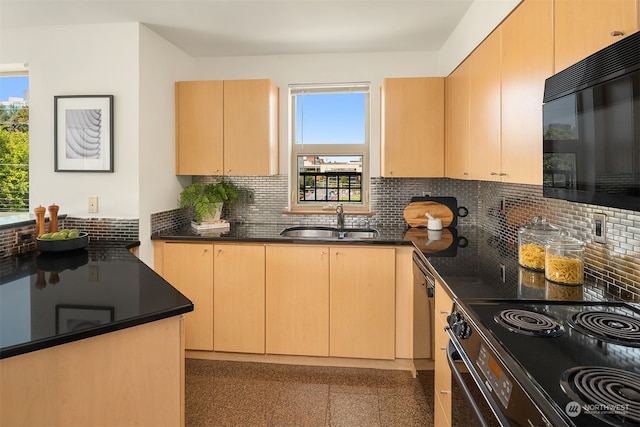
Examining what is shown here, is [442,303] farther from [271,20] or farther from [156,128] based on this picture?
[156,128]

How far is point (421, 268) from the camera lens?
229 cm

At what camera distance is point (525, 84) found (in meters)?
1.63

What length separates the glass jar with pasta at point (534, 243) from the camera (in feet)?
5.83

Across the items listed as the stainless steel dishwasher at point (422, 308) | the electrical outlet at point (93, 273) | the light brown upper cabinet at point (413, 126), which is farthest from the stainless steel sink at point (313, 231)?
the electrical outlet at point (93, 273)

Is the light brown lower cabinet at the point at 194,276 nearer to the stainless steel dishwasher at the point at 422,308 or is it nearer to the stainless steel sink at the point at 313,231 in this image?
the stainless steel sink at the point at 313,231

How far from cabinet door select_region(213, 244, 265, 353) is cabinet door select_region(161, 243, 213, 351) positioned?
46 mm

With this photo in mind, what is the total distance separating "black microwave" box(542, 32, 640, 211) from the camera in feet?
3.01

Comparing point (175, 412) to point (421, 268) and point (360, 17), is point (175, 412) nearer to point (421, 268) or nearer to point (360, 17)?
point (421, 268)

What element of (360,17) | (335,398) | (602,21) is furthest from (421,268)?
(360,17)

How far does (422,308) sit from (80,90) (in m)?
2.68

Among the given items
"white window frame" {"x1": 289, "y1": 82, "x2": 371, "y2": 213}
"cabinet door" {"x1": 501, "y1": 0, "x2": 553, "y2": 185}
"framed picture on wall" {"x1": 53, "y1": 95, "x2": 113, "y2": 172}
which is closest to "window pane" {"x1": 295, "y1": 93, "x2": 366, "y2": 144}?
"white window frame" {"x1": 289, "y1": 82, "x2": 371, "y2": 213}

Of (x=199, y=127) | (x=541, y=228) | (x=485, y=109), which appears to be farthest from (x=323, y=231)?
(x=541, y=228)

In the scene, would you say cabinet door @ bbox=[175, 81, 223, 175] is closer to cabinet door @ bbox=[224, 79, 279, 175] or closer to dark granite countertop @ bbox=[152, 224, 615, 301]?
cabinet door @ bbox=[224, 79, 279, 175]

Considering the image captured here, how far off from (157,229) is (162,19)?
57.8 inches
